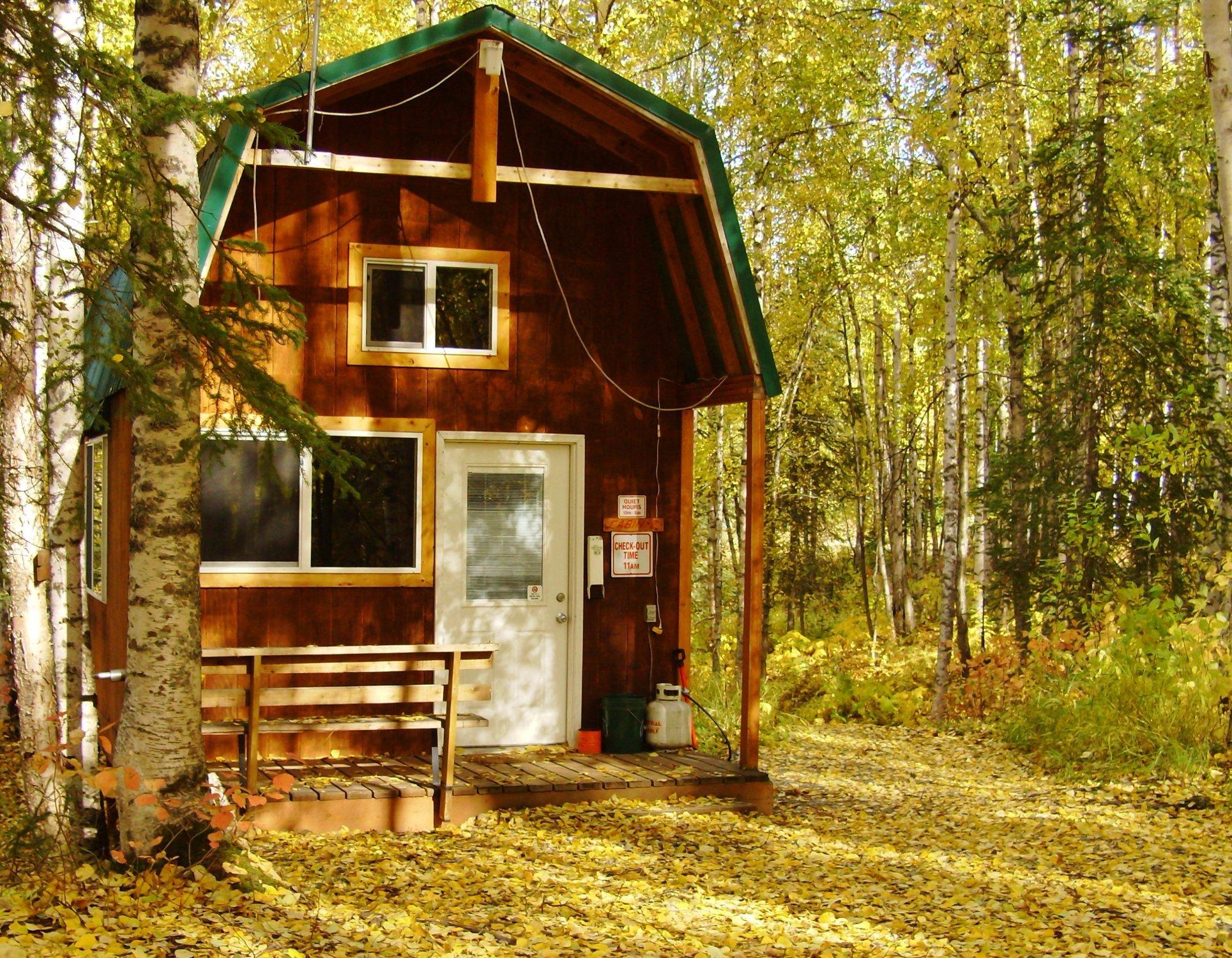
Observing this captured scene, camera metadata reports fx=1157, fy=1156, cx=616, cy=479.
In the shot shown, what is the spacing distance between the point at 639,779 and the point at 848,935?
2.51 metres

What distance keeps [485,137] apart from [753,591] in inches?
139

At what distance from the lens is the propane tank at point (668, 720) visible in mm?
8758

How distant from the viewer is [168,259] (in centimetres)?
564

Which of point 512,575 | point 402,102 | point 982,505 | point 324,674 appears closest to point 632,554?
point 512,575

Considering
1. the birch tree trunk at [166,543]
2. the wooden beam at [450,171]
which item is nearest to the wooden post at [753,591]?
the wooden beam at [450,171]

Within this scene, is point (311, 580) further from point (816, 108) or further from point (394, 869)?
point (816, 108)

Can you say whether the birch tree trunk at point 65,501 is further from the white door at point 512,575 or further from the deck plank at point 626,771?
the deck plank at point 626,771

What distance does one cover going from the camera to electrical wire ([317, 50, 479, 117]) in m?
7.76

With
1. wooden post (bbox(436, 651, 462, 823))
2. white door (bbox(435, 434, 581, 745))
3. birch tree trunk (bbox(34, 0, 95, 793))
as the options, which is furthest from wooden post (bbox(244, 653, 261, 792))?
white door (bbox(435, 434, 581, 745))

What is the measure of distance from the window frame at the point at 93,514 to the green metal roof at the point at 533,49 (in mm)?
2832

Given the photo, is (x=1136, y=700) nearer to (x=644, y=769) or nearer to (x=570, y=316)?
(x=644, y=769)

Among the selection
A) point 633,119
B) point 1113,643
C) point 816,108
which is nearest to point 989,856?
point 1113,643

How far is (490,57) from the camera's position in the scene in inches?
289

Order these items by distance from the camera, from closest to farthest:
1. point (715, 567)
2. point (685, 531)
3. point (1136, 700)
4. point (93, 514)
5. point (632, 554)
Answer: point (632, 554) → point (685, 531) → point (1136, 700) → point (93, 514) → point (715, 567)
